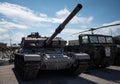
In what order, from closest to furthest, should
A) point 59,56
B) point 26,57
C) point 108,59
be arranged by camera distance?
point 26,57 → point 59,56 → point 108,59

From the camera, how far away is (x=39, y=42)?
31.1 feet

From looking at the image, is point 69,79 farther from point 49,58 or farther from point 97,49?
point 97,49

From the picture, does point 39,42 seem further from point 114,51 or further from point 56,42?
point 114,51

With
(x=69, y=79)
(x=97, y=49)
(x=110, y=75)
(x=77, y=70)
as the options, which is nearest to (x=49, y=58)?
(x=69, y=79)

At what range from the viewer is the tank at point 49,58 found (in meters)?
7.15

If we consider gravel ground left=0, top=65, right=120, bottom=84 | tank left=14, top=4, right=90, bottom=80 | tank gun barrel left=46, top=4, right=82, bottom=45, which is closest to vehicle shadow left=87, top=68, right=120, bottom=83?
gravel ground left=0, top=65, right=120, bottom=84

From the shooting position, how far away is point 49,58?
7730 mm

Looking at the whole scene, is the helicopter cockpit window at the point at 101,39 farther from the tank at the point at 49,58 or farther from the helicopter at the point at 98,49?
the tank at the point at 49,58

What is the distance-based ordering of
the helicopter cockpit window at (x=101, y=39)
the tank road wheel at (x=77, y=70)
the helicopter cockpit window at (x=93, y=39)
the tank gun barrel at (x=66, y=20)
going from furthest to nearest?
the helicopter cockpit window at (x=101, y=39) → the helicopter cockpit window at (x=93, y=39) → the tank road wheel at (x=77, y=70) → the tank gun barrel at (x=66, y=20)

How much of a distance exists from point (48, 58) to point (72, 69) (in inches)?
78.3

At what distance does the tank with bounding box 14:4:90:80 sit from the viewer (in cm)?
715

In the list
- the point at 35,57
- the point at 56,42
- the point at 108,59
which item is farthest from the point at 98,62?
the point at 35,57

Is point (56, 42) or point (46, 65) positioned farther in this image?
point (56, 42)

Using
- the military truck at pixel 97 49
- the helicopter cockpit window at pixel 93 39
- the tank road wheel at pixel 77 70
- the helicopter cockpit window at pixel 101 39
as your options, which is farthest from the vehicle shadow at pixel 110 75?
the helicopter cockpit window at pixel 101 39
